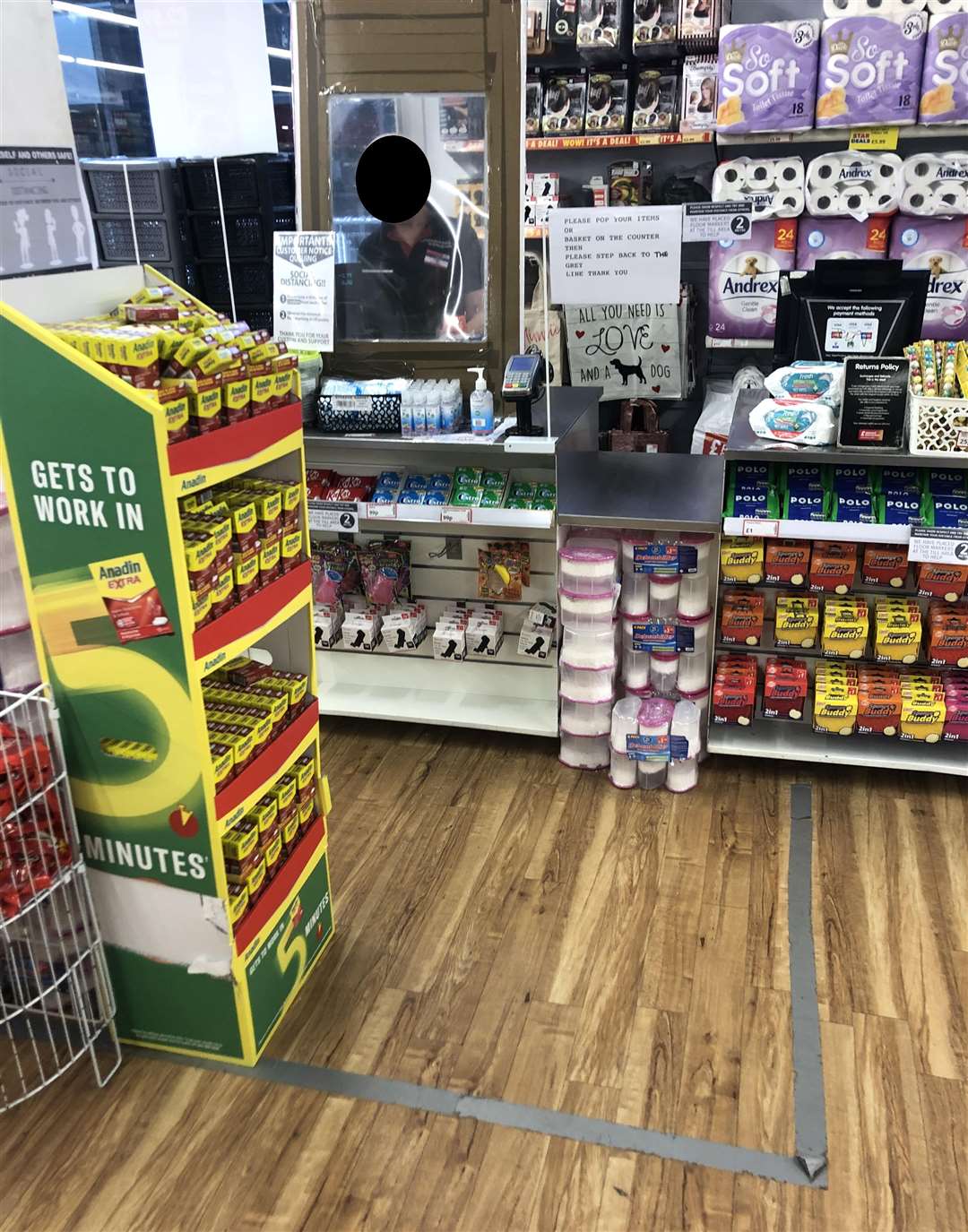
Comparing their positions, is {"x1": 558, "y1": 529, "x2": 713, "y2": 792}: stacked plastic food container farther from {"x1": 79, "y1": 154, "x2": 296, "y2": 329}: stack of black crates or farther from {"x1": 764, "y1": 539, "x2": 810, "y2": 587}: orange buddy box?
{"x1": 79, "y1": 154, "x2": 296, "y2": 329}: stack of black crates

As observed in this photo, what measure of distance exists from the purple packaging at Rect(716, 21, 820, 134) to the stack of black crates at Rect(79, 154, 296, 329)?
1843mm

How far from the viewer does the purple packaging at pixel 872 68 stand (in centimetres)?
395

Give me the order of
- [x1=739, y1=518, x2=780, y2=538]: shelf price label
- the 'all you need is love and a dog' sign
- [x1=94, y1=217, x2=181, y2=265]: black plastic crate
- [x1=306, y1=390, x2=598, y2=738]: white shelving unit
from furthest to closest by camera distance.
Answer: the 'all you need is love and a dog' sign
[x1=94, y1=217, x2=181, y2=265]: black plastic crate
[x1=306, y1=390, x2=598, y2=738]: white shelving unit
[x1=739, y1=518, x2=780, y2=538]: shelf price label

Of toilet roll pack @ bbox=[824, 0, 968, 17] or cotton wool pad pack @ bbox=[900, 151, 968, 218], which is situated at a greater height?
toilet roll pack @ bbox=[824, 0, 968, 17]

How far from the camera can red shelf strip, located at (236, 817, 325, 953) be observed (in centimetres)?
228

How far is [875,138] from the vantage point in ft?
13.6

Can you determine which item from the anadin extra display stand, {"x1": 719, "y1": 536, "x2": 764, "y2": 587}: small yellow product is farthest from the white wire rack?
{"x1": 719, "y1": 536, "x2": 764, "y2": 587}: small yellow product

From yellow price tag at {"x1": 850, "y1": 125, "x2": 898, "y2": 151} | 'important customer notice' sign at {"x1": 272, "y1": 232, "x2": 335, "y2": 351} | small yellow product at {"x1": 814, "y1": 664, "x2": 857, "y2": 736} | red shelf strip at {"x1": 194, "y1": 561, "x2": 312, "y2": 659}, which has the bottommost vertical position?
small yellow product at {"x1": 814, "y1": 664, "x2": 857, "y2": 736}

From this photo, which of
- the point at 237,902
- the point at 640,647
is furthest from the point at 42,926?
the point at 640,647

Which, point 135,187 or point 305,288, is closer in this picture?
point 305,288

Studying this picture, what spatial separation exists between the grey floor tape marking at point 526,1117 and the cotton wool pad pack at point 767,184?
3.58m

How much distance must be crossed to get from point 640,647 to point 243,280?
6.81ft

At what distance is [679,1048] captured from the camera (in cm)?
240

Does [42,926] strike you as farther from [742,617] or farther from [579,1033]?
[742,617]
